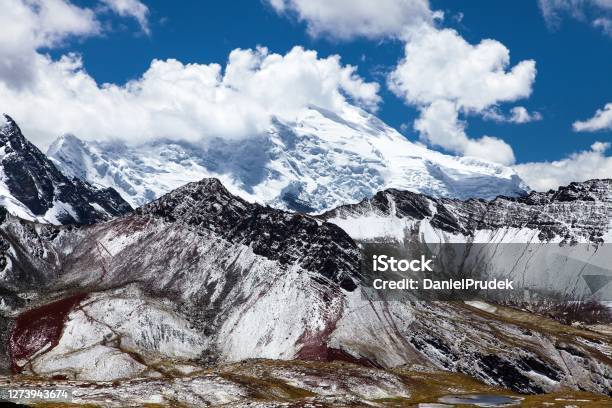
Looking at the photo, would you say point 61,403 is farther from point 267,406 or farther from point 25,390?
point 267,406

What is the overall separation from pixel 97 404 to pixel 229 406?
3308 cm

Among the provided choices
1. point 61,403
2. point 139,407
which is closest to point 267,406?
point 139,407

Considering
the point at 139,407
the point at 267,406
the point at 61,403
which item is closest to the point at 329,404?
the point at 267,406

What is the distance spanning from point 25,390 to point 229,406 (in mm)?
51288

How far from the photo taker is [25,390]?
Result: 199m

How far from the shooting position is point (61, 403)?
19825 cm

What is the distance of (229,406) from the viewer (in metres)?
199

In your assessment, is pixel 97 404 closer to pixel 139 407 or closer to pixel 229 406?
pixel 139 407

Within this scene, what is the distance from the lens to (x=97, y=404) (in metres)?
199

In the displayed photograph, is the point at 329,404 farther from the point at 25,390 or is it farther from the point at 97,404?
the point at 25,390

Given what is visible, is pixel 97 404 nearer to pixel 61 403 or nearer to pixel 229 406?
pixel 61 403

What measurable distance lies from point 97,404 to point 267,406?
43.9 meters

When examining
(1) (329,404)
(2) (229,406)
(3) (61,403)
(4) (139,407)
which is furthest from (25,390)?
(1) (329,404)

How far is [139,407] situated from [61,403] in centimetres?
1967
